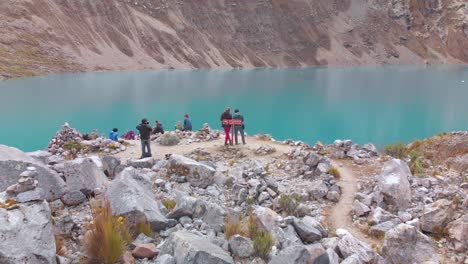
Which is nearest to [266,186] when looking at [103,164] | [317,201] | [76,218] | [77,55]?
[317,201]

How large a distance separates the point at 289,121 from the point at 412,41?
147416 mm

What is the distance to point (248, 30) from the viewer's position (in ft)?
498

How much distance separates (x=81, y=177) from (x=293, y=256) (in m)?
4.76

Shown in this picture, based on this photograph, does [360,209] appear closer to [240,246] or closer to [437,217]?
[437,217]

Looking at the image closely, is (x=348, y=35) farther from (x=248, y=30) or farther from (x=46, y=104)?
(x=46, y=104)

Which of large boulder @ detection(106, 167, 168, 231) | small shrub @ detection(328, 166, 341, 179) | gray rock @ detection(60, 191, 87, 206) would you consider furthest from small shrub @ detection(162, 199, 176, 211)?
small shrub @ detection(328, 166, 341, 179)

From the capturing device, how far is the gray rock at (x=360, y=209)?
1194 centimetres

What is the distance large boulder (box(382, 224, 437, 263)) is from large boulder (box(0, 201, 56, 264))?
6.45 meters

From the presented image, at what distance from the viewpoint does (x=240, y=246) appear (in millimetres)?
7980

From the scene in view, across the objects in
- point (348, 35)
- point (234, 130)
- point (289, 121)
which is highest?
point (348, 35)

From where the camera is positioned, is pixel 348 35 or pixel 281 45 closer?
pixel 281 45

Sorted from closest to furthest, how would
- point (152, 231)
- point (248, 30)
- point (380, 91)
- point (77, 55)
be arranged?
1. point (152, 231)
2. point (380, 91)
3. point (77, 55)
4. point (248, 30)

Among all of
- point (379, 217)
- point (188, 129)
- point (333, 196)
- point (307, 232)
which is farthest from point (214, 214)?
point (188, 129)

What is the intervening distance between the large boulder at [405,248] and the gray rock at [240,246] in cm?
312
